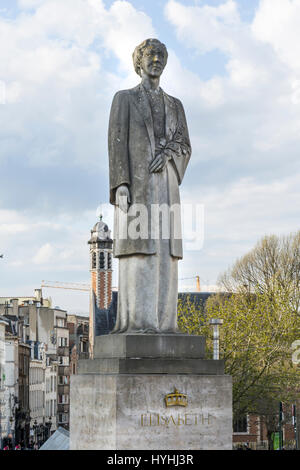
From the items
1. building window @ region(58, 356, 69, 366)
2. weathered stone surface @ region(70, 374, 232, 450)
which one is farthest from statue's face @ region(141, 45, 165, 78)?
building window @ region(58, 356, 69, 366)

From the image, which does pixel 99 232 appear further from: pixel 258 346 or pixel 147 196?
pixel 147 196

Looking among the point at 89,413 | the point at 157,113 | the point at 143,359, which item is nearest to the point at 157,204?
the point at 157,113

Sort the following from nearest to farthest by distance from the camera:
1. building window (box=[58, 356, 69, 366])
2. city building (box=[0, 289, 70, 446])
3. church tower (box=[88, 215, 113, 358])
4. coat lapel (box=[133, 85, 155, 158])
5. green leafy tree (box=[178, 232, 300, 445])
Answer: coat lapel (box=[133, 85, 155, 158]) < green leafy tree (box=[178, 232, 300, 445]) < city building (box=[0, 289, 70, 446]) < building window (box=[58, 356, 69, 366]) < church tower (box=[88, 215, 113, 358])

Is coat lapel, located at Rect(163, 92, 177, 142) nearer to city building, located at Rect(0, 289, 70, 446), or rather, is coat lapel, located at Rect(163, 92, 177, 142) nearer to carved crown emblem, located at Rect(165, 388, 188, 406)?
carved crown emblem, located at Rect(165, 388, 188, 406)

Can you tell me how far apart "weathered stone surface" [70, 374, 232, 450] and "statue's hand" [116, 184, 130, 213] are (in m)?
2.37

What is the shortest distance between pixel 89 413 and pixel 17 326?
93.8m

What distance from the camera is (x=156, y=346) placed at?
11.5 meters

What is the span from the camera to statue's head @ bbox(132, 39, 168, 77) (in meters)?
12.8

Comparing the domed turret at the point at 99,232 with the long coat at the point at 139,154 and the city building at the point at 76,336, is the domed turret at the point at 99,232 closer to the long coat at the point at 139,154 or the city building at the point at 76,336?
the city building at the point at 76,336

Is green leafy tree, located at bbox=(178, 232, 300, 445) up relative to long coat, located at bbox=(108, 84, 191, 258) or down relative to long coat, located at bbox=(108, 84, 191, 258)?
down

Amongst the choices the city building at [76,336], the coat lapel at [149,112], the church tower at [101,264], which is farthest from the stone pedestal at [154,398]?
the city building at [76,336]

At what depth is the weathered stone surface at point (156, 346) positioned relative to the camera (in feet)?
37.5

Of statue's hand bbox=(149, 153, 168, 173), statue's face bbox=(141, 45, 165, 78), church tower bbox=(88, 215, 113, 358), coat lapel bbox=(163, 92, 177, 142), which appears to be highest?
church tower bbox=(88, 215, 113, 358)
